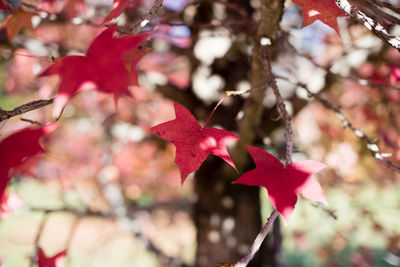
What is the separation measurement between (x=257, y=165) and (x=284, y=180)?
6 centimetres

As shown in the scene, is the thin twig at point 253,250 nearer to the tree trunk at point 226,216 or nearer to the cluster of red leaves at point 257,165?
the cluster of red leaves at point 257,165

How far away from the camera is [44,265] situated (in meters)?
0.74

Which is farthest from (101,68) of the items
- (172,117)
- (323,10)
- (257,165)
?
(172,117)

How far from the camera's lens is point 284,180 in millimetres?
553

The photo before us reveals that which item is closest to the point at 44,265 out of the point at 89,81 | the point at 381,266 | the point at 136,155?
the point at 89,81

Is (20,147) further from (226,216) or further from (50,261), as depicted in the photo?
(226,216)

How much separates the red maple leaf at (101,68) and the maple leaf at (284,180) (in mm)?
266

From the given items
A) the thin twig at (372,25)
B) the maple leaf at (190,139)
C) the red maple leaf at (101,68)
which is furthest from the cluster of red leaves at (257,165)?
the thin twig at (372,25)

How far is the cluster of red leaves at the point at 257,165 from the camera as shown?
1.75 feet

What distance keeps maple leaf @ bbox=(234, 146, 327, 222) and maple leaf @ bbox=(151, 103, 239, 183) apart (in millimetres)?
58

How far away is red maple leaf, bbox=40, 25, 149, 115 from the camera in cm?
49

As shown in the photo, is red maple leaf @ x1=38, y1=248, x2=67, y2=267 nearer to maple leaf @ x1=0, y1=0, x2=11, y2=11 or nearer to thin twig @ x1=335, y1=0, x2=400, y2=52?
maple leaf @ x1=0, y1=0, x2=11, y2=11

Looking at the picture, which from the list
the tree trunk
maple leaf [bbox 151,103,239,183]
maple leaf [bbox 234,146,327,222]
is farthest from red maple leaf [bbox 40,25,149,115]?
the tree trunk

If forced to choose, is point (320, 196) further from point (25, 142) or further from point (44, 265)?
point (44, 265)
